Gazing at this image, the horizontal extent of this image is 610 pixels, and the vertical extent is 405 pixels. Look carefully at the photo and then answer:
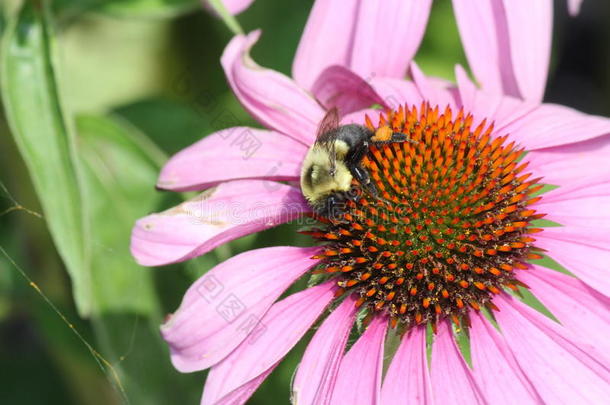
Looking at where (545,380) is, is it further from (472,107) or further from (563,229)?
(472,107)

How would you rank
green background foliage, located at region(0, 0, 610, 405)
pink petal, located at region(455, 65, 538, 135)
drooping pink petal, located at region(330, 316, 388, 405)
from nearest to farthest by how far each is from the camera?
drooping pink petal, located at region(330, 316, 388, 405) → green background foliage, located at region(0, 0, 610, 405) → pink petal, located at region(455, 65, 538, 135)

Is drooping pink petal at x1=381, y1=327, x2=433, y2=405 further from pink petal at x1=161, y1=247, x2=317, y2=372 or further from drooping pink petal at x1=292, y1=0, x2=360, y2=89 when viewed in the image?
drooping pink petal at x1=292, y1=0, x2=360, y2=89

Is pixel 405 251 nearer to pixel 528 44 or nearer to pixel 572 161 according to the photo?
pixel 572 161

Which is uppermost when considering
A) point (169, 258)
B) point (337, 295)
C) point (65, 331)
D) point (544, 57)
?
point (544, 57)

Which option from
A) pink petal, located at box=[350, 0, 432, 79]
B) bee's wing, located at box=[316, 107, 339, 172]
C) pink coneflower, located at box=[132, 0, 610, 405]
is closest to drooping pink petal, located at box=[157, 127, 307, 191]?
pink coneflower, located at box=[132, 0, 610, 405]

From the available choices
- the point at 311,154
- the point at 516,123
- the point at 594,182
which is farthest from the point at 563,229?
the point at 311,154

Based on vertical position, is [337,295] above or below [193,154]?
below
